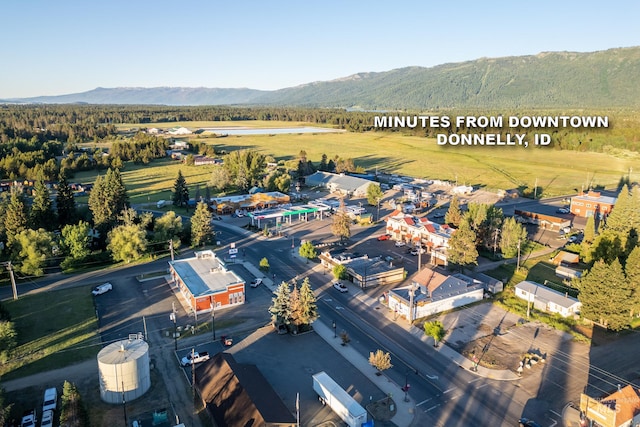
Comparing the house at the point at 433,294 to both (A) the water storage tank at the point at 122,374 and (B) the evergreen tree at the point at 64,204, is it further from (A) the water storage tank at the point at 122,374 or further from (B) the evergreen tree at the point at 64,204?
(B) the evergreen tree at the point at 64,204

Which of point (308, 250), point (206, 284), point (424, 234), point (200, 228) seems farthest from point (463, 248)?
point (200, 228)

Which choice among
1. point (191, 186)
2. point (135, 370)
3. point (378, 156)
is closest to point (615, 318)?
point (135, 370)

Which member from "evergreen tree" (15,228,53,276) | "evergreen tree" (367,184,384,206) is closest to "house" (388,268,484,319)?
"evergreen tree" (15,228,53,276)

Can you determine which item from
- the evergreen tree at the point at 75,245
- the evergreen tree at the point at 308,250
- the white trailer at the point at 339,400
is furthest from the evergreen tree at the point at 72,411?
the evergreen tree at the point at 308,250

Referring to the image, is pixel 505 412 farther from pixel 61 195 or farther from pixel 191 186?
pixel 191 186

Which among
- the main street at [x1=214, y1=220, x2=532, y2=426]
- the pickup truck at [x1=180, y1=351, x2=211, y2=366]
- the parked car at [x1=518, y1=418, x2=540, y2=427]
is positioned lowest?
the main street at [x1=214, y1=220, x2=532, y2=426]

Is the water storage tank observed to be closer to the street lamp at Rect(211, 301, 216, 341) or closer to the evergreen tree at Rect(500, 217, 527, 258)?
the street lamp at Rect(211, 301, 216, 341)
